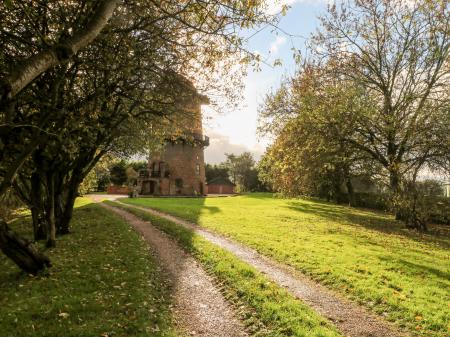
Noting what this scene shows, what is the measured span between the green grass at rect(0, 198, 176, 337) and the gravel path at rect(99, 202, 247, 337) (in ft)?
1.12

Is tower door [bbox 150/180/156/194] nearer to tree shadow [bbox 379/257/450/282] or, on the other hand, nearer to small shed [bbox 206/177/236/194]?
small shed [bbox 206/177/236/194]

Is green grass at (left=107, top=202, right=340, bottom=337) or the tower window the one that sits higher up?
the tower window

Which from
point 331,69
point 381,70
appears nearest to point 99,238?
point 331,69

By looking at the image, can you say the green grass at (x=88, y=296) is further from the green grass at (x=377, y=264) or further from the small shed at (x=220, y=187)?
the small shed at (x=220, y=187)

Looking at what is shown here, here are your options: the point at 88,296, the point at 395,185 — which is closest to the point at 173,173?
the point at 395,185

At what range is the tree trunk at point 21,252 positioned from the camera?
8545mm

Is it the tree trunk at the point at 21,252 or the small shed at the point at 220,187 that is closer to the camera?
the tree trunk at the point at 21,252

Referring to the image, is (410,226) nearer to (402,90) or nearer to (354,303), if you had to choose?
(402,90)

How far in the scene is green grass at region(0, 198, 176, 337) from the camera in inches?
251

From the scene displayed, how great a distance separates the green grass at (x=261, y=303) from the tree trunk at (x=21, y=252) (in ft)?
16.2

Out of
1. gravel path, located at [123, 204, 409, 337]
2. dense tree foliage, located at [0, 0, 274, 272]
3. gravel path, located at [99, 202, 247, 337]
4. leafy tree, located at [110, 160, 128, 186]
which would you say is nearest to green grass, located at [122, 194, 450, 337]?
gravel path, located at [123, 204, 409, 337]

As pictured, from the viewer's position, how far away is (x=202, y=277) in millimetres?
9742

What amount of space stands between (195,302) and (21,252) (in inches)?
204

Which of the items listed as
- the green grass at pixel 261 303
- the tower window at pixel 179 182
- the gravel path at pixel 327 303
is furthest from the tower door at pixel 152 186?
the green grass at pixel 261 303
